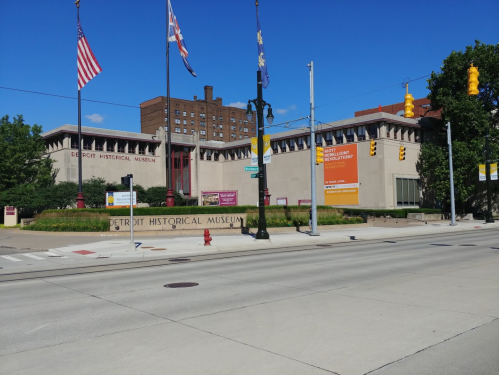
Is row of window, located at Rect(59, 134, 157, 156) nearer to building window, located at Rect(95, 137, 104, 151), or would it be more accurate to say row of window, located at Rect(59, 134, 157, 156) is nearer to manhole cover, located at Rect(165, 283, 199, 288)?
building window, located at Rect(95, 137, 104, 151)

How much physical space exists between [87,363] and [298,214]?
97.4 feet

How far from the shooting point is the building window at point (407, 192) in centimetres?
5184

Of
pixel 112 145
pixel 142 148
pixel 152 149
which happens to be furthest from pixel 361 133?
pixel 112 145

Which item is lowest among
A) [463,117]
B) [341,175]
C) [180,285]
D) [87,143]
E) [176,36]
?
[180,285]

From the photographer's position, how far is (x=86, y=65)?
98.2 feet

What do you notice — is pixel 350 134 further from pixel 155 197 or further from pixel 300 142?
pixel 155 197

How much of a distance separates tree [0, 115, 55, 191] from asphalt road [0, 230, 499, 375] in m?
38.5

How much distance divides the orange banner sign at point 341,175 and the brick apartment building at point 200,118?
5606 centimetres

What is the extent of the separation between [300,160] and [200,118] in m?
65.2

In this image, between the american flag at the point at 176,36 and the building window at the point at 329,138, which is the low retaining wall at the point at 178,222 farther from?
the building window at the point at 329,138

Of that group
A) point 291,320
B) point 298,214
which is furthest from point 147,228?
point 291,320

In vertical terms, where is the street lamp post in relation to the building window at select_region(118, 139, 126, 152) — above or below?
below

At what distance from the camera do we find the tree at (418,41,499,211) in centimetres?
4941

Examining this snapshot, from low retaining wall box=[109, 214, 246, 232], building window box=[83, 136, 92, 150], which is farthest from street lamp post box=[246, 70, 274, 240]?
building window box=[83, 136, 92, 150]
